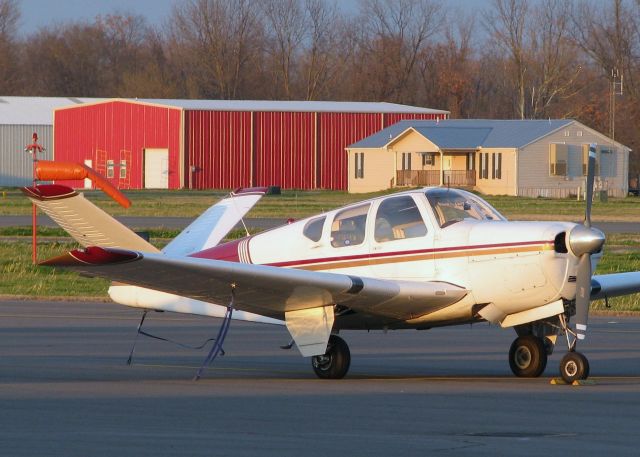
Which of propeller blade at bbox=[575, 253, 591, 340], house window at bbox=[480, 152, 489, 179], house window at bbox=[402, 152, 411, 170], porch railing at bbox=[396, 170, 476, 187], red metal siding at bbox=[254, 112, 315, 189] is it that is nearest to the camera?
propeller blade at bbox=[575, 253, 591, 340]

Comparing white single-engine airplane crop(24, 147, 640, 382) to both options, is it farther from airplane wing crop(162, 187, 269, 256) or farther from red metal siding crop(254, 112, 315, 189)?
red metal siding crop(254, 112, 315, 189)

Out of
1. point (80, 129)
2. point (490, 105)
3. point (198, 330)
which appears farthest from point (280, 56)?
point (198, 330)

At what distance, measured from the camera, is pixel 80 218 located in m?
13.4

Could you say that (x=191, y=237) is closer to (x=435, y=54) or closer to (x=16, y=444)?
(x=16, y=444)

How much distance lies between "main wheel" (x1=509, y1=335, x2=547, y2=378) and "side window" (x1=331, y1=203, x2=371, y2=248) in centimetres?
203

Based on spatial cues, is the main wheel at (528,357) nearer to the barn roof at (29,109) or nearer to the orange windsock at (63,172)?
the orange windsock at (63,172)

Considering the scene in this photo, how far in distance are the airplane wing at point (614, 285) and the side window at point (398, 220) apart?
95.7 inches

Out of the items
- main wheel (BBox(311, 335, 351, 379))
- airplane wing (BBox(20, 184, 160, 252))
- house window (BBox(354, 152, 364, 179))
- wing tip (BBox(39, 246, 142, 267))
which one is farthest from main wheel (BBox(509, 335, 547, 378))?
house window (BBox(354, 152, 364, 179))

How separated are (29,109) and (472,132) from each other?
34.0 m

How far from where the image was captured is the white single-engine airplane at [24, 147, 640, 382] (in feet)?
42.3

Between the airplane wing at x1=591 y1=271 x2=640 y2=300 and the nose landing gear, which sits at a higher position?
the airplane wing at x1=591 y1=271 x2=640 y2=300

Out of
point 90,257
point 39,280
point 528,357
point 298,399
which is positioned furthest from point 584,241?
point 39,280

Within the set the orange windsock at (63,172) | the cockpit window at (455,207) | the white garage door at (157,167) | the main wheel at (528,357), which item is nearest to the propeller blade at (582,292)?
the main wheel at (528,357)

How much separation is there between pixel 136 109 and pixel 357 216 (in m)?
70.6
